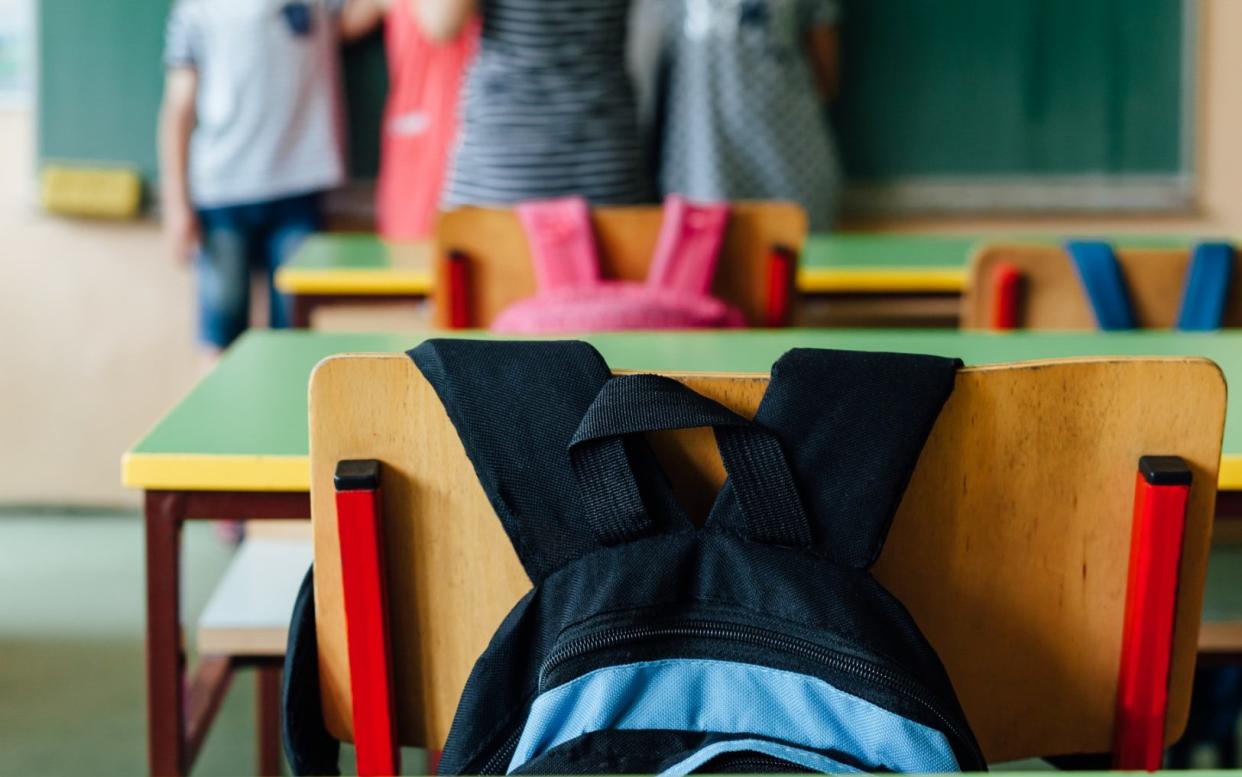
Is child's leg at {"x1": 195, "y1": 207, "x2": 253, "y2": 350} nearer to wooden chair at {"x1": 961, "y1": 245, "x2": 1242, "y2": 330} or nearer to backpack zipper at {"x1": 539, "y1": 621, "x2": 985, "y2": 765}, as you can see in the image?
wooden chair at {"x1": 961, "y1": 245, "x2": 1242, "y2": 330}

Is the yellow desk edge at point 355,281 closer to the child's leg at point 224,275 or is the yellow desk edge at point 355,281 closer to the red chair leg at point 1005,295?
the red chair leg at point 1005,295

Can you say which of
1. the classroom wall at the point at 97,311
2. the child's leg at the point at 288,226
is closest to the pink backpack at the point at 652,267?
the child's leg at the point at 288,226

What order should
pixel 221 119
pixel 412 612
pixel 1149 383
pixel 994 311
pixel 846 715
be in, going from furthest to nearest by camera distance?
pixel 221 119, pixel 994 311, pixel 412 612, pixel 1149 383, pixel 846 715

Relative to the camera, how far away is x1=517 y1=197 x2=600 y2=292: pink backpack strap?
2184mm

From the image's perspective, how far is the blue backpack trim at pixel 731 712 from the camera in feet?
3.06

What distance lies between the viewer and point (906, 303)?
2.96 m

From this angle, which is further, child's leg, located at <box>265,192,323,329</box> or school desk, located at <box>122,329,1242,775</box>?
child's leg, located at <box>265,192,323,329</box>

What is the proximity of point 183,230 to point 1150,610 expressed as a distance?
3090 mm

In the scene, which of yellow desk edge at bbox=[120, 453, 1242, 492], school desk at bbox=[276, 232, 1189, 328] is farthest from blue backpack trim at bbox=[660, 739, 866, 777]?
school desk at bbox=[276, 232, 1189, 328]

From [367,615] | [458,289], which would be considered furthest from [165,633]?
[458,289]

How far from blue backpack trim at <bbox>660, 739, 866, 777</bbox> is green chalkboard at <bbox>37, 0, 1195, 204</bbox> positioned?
3.16 meters

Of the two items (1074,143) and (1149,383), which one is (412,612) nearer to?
(1149,383)

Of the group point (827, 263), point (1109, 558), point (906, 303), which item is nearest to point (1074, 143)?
point (906, 303)

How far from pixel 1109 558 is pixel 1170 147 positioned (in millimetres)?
3127
